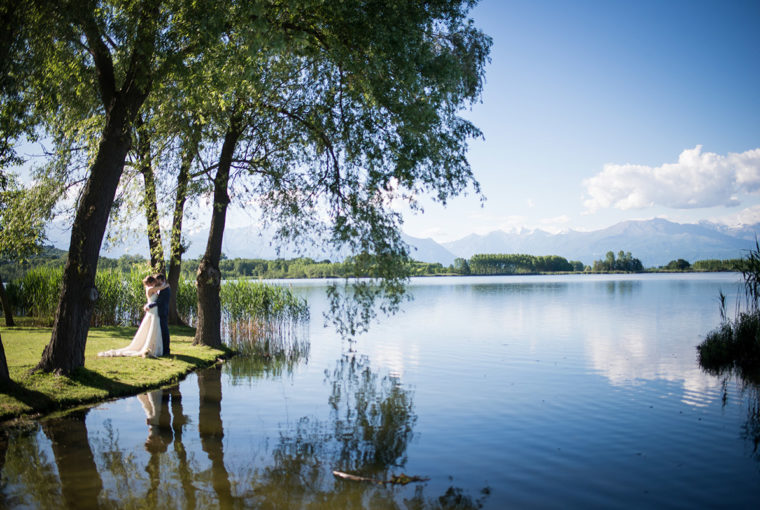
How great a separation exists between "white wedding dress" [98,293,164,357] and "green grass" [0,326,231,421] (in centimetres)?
44

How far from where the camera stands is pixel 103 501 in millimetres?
5281

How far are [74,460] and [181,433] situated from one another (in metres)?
1.60

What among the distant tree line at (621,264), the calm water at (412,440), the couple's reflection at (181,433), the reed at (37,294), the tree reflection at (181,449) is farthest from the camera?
the distant tree line at (621,264)

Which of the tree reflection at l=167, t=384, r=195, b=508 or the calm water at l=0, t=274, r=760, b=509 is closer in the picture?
the tree reflection at l=167, t=384, r=195, b=508

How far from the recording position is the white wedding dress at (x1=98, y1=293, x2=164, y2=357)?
13602mm

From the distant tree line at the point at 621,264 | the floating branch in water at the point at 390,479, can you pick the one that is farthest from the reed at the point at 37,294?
the distant tree line at the point at 621,264

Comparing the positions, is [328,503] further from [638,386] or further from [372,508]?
[638,386]

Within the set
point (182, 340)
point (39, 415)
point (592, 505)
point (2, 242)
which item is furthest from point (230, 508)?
point (2, 242)

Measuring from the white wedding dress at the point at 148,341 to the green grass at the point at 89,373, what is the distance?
444 mm

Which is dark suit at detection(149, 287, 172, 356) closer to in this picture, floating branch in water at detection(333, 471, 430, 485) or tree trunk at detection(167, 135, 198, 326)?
tree trunk at detection(167, 135, 198, 326)

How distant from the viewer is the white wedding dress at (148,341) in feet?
44.6

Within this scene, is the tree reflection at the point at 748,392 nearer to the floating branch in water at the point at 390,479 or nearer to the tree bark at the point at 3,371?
the floating branch in water at the point at 390,479

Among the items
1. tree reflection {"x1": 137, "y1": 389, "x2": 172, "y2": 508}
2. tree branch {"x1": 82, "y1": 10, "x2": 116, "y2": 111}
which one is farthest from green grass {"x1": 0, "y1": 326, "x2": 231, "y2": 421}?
tree branch {"x1": 82, "y1": 10, "x2": 116, "y2": 111}

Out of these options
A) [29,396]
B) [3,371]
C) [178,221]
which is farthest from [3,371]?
[178,221]
